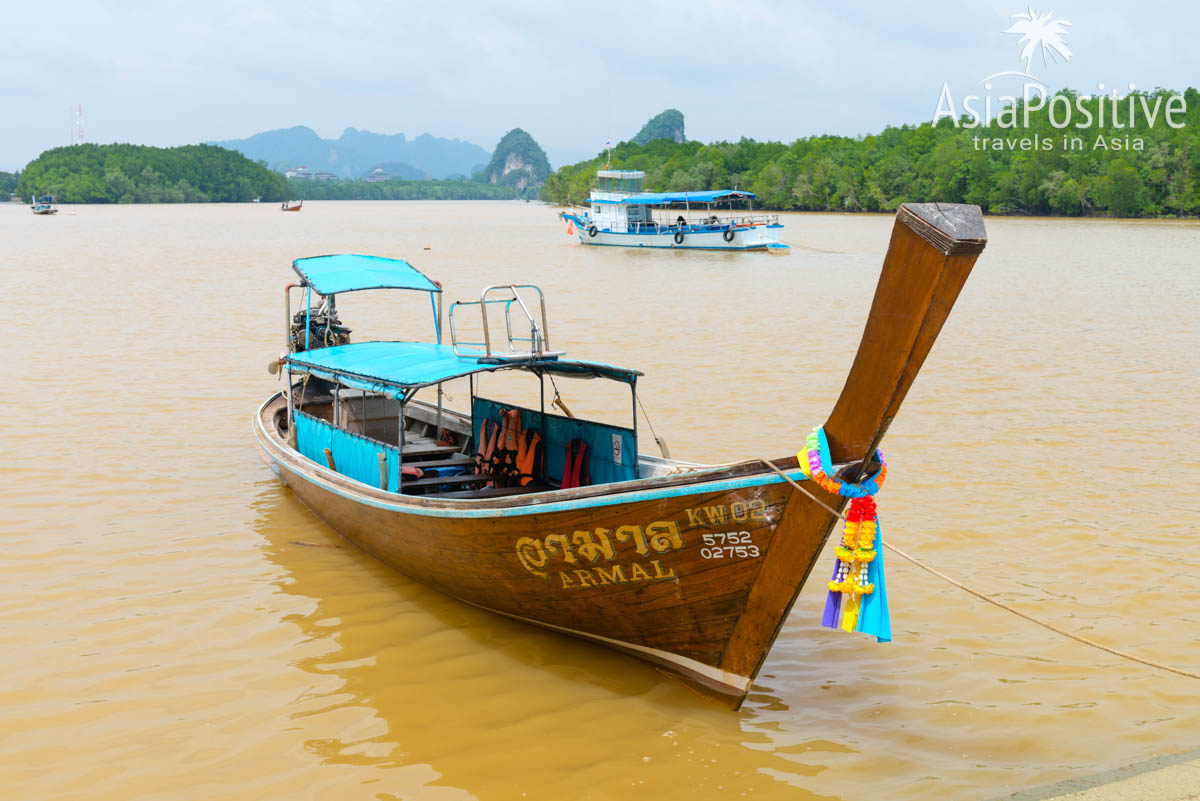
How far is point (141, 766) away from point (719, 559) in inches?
130

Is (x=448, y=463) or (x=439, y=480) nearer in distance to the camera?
(x=439, y=480)

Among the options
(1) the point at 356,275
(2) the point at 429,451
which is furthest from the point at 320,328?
(2) the point at 429,451

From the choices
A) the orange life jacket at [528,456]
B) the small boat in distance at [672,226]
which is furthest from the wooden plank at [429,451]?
the small boat in distance at [672,226]

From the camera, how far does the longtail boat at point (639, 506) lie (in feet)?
15.0

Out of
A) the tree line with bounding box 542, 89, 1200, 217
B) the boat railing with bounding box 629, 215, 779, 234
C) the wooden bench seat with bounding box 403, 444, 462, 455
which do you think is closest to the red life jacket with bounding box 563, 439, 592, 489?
the wooden bench seat with bounding box 403, 444, 462, 455

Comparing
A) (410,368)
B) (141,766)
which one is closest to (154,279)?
(410,368)

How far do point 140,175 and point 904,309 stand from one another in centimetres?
14081

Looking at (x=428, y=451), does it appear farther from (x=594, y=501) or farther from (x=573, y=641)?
(x=594, y=501)

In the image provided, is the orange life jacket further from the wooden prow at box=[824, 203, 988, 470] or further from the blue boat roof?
the wooden prow at box=[824, 203, 988, 470]

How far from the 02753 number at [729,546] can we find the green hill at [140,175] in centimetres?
13542

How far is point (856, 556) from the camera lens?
4.95 m

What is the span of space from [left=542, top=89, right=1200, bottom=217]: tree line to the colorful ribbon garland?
66860 mm

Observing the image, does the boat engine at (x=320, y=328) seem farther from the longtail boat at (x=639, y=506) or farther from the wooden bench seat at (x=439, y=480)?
the wooden bench seat at (x=439, y=480)

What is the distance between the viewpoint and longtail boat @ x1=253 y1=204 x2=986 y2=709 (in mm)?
4570
